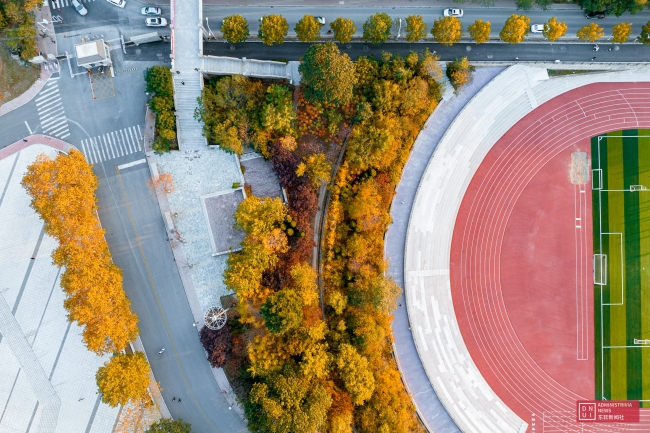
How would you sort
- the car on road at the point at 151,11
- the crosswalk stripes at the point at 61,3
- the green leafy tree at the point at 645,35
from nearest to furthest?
the car on road at the point at 151,11
the green leafy tree at the point at 645,35
the crosswalk stripes at the point at 61,3

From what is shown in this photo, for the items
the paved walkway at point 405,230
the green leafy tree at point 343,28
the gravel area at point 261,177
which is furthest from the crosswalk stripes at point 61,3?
the paved walkway at point 405,230

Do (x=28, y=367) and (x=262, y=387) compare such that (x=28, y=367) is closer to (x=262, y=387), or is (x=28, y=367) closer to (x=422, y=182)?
(x=262, y=387)

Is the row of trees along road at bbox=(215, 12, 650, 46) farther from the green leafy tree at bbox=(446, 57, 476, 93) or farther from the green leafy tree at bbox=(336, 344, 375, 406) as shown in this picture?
the green leafy tree at bbox=(336, 344, 375, 406)

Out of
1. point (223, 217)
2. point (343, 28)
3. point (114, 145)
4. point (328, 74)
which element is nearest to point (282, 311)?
point (223, 217)

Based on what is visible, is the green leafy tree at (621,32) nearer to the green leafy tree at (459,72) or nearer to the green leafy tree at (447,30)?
the green leafy tree at (459,72)

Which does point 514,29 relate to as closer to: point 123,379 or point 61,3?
point 61,3

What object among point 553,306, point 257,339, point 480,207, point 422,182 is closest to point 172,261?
point 257,339
